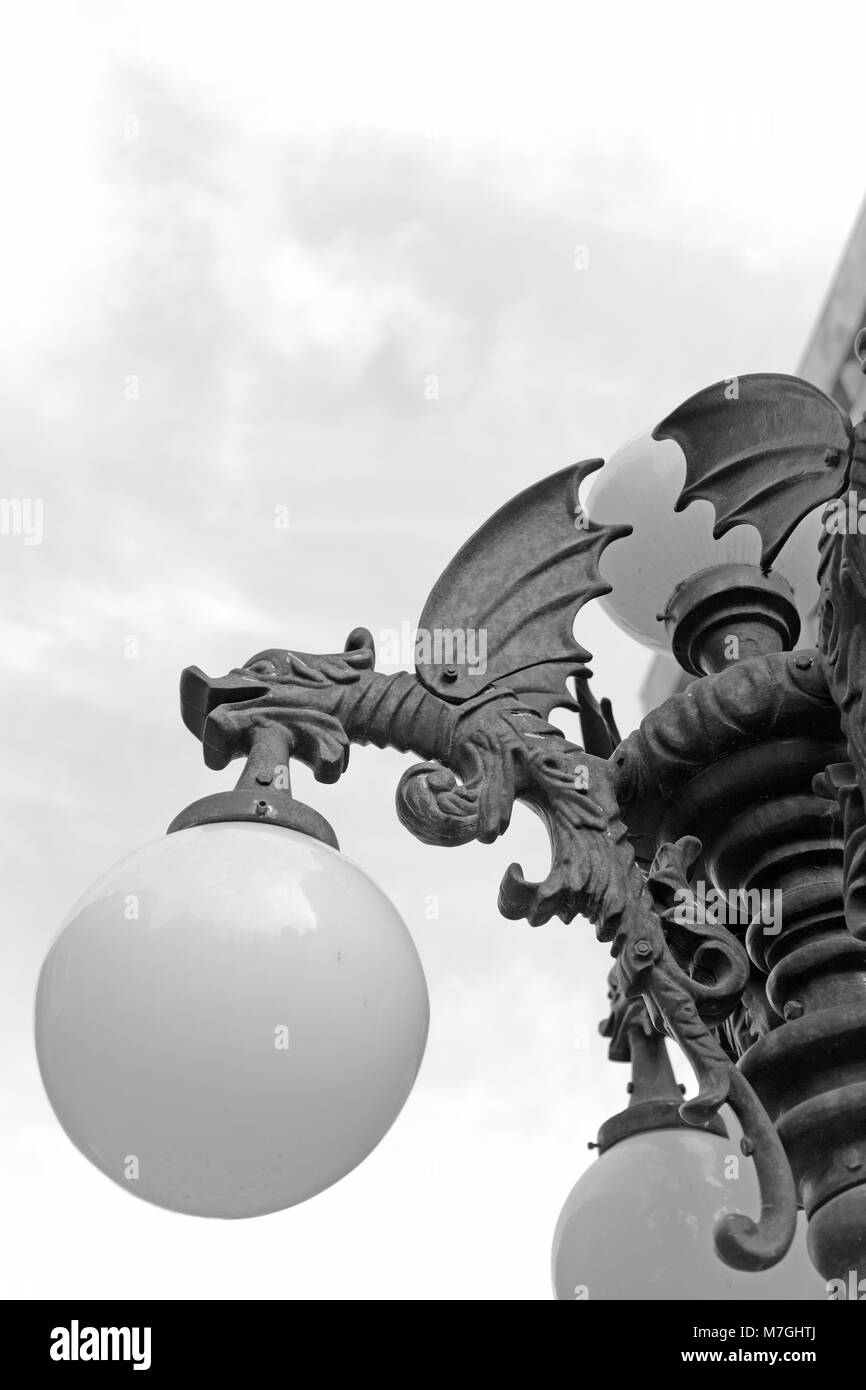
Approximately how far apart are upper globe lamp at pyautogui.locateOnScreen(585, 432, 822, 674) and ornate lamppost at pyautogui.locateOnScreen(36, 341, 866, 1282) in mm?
11

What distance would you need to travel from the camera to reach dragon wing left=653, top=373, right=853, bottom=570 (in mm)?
2623

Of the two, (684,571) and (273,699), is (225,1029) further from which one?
(684,571)

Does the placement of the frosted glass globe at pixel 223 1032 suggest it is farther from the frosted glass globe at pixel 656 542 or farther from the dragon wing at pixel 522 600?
the frosted glass globe at pixel 656 542

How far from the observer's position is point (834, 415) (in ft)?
8.34

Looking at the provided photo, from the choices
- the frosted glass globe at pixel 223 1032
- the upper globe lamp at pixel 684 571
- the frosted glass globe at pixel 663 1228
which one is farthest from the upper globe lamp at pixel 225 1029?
the upper globe lamp at pixel 684 571

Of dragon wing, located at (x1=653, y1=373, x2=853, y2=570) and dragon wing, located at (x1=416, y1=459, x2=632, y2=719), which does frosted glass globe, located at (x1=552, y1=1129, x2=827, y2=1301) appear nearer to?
dragon wing, located at (x1=416, y1=459, x2=632, y2=719)

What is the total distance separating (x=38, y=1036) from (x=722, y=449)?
1.58m

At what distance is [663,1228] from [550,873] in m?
0.85

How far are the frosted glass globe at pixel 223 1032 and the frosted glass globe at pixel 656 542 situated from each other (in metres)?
1.49

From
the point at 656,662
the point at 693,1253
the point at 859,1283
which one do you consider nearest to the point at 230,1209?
the point at 859,1283

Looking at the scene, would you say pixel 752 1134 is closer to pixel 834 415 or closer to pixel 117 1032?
pixel 117 1032

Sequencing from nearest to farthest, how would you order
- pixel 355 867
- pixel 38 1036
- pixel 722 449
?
1. pixel 38 1036
2. pixel 355 867
3. pixel 722 449

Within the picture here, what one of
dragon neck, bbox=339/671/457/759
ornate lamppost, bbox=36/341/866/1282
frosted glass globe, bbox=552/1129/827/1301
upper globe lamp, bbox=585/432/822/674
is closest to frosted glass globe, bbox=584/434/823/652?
upper globe lamp, bbox=585/432/822/674

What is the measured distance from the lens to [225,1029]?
1.92 m
